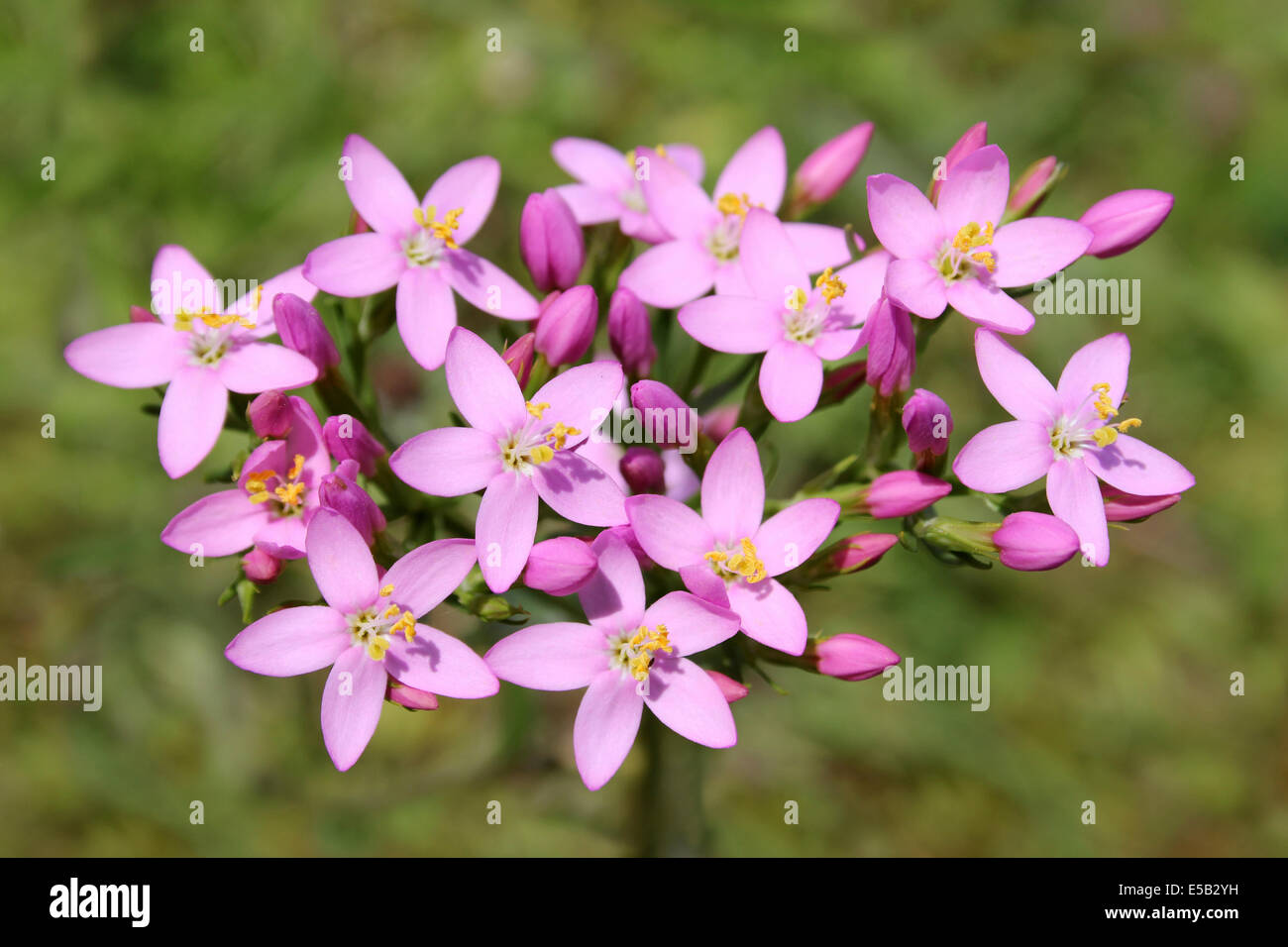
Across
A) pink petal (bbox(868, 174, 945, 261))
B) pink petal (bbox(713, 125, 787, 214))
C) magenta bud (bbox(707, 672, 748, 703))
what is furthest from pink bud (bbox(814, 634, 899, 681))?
pink petal (bbox(713, 125, 787, 214))

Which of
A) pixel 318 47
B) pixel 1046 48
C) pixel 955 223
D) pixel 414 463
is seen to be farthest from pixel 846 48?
pixel 414 463

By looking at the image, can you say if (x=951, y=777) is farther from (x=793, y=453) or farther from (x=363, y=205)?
(x=363, y=205)

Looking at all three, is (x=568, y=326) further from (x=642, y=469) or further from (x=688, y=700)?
(x=688, y=700)

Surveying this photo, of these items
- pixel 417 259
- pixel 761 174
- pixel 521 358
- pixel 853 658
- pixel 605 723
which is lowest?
pixel 605 723

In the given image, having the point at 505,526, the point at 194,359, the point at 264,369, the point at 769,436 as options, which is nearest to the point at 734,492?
the point at 505,526

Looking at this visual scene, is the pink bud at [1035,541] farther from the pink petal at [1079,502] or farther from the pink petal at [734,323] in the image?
the pink petal at [734,323]

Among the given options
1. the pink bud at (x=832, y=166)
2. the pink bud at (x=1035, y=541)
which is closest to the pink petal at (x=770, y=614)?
the pink bud at (x=1035, y=541)
